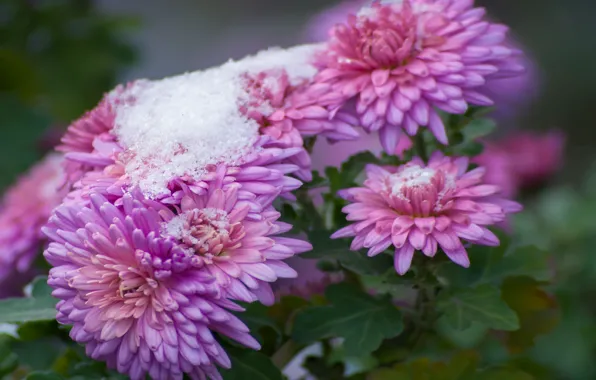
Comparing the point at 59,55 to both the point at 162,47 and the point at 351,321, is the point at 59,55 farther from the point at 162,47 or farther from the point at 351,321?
the point at 162,47

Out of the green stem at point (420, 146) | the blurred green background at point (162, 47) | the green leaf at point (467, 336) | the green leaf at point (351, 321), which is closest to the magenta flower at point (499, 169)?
the green leaf at point (467, 336)

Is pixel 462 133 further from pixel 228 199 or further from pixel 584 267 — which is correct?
pixel 584 267

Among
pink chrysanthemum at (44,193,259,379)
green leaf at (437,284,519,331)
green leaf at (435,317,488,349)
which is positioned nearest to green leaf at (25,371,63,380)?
pink chrysanthemum at (44,193,259,379)

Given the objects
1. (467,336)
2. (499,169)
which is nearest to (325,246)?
(467,336)

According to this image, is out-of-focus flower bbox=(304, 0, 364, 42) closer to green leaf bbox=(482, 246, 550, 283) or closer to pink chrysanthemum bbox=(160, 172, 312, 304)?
green leaf bbox=(482, 246, 550, 283)

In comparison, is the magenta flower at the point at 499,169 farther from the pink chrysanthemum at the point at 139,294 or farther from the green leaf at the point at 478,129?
the pink chrysanthemum at the point at 139,294

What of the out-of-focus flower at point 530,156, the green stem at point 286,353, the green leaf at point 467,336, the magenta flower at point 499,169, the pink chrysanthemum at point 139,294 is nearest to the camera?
the pink chrysanthemum at point 139,294

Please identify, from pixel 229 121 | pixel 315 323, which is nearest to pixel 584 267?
pixel 315 323
